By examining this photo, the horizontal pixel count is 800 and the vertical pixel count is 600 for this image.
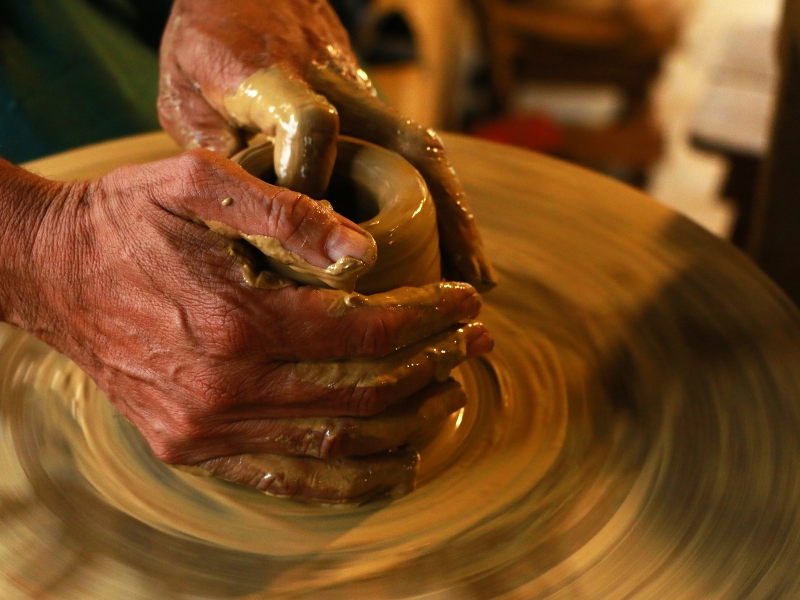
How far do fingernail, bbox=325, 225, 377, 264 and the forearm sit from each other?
395mm

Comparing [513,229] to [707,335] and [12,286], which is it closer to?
[707,335]

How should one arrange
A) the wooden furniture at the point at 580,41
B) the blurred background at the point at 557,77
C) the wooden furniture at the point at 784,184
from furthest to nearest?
the wooden furniture at the point at 580,41, the blurred background at the point at 557,77, the wooden furniture at the point at 784,184

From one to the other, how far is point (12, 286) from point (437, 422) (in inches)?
21.6

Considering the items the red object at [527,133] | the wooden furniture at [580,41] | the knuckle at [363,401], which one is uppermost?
the knuckle at [363,401]

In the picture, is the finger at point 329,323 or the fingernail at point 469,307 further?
the fingernail at point 469,307

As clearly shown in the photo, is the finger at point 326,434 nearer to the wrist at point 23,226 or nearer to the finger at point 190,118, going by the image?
the wrist at point 23,226

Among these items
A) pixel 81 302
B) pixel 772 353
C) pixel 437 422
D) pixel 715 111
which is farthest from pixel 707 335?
pixel 715 111

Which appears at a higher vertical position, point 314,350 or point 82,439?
point 314,350

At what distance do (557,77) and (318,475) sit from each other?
10.5ft

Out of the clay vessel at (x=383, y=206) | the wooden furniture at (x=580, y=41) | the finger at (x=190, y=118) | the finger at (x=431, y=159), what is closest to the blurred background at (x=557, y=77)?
the wooden furniture at (x=580, y=41)

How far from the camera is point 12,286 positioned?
1044 millimetres

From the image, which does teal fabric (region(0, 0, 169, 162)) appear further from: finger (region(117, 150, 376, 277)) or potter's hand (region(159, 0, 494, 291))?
finger (region(117, 150, 376, 277))

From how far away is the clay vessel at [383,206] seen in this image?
978mm

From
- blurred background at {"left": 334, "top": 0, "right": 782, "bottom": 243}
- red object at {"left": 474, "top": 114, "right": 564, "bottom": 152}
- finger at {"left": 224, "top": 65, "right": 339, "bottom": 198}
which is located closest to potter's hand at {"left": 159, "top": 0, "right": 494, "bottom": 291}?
finger at {"left": 224, "top": 65, "right": 339, "bottom": 198}
